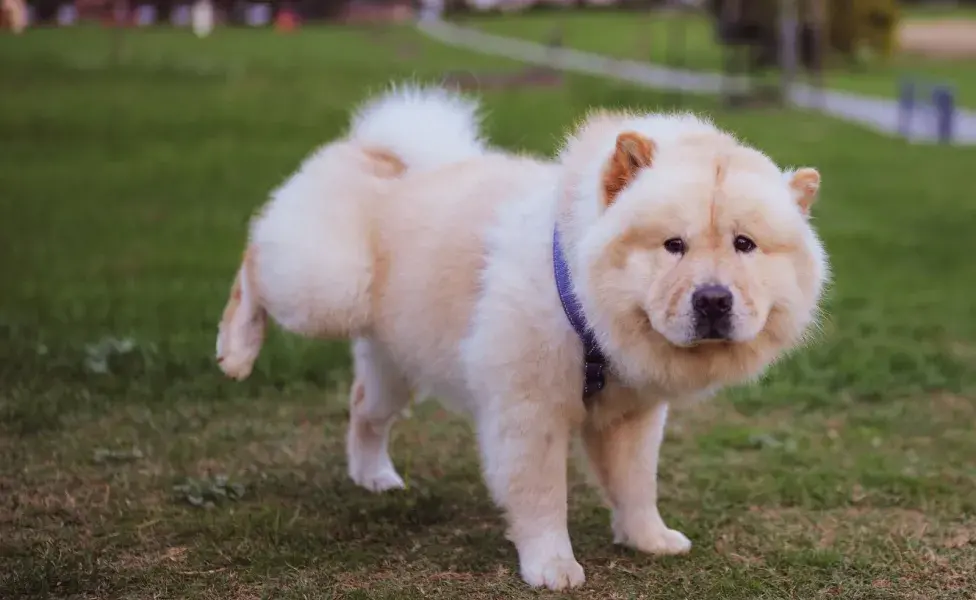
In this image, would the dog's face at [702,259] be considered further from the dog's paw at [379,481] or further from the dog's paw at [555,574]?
the dog's paw at [379,481]

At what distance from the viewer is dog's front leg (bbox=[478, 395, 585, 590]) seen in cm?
373

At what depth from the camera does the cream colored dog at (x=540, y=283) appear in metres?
3.26

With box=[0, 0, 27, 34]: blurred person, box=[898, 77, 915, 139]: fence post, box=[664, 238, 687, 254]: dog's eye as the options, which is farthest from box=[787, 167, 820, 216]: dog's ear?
box=[898, 77, 915, 139]: fence post

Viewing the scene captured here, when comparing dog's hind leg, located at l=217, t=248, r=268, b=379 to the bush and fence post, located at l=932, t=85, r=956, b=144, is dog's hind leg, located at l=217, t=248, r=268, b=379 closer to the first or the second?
fence post, located at l=932, t=85, r=956, b=144

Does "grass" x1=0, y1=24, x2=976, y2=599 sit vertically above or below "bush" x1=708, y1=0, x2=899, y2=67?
above

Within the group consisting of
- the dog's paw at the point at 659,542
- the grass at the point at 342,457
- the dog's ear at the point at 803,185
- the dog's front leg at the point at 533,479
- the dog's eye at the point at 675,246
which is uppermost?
the dog's ear at the point at 803,185

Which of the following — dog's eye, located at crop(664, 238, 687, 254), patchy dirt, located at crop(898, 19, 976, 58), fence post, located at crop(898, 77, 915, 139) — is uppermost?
dog's eye, located at crop(664, 238, 687, 254)

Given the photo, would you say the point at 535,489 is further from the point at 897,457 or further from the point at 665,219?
the point at 897,457

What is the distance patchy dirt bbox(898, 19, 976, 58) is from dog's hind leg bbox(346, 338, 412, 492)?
1223 inches

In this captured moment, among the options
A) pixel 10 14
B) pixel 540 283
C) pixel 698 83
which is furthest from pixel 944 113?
pixel 540 283

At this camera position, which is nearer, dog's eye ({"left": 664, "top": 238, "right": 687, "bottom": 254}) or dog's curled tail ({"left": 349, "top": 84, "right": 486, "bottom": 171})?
dog's eye ({"left": 664, "top": 238, "right": 687, "bottom": 254})

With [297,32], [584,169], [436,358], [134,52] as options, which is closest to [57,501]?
[436,358]

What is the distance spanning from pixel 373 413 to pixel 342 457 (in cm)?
59

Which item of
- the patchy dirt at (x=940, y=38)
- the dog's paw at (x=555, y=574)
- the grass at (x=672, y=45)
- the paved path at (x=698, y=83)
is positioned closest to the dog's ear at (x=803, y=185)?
the dog's paw at (x=555, y=574)
